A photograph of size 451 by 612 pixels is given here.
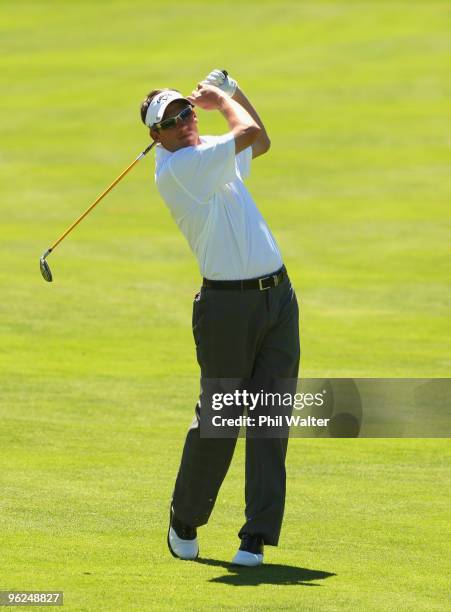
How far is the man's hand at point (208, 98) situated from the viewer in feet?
24.7

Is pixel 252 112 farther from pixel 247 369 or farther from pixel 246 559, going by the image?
pixel 246 559

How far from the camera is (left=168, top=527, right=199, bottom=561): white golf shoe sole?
7367 millimetres

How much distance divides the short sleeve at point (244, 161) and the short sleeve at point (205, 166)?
1.45 feet

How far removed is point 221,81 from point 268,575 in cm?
262

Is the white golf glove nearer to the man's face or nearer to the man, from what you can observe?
the man

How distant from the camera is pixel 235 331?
7355 mm

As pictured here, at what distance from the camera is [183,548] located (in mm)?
7383

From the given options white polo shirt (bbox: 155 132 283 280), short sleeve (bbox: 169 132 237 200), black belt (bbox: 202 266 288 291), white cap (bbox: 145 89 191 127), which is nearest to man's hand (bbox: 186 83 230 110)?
white cap (bbox: 145 89 191 127)

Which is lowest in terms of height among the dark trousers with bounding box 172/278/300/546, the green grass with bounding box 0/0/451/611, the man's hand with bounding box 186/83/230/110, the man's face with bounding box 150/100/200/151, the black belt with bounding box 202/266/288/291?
the green grass with bounding box 0/0/451/611

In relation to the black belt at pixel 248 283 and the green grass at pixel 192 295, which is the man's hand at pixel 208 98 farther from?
the green grass at pixel 192 295

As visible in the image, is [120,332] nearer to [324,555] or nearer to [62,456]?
[62,456]

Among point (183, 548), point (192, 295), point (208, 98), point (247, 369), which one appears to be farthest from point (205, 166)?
point (192, 295)

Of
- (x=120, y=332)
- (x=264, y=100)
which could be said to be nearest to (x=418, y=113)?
(x=264, y=100)

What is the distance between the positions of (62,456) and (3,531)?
7.93 ft
